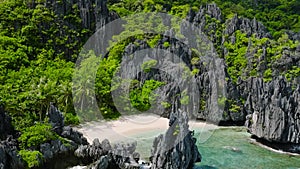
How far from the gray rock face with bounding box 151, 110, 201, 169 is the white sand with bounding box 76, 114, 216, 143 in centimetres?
643

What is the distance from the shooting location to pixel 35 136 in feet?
69.5

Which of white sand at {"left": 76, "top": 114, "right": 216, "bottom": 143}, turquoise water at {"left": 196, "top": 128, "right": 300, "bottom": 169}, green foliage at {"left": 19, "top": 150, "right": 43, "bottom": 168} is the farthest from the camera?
white sand at {"left": 76, "top": 114, "right": 216, "bottom": 143}

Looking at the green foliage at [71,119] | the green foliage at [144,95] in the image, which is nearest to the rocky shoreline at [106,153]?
the green foliage at [71,119]

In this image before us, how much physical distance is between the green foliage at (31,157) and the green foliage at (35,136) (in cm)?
68

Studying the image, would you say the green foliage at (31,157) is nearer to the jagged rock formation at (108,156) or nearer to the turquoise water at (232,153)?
the jagged rock formation at (108,156)

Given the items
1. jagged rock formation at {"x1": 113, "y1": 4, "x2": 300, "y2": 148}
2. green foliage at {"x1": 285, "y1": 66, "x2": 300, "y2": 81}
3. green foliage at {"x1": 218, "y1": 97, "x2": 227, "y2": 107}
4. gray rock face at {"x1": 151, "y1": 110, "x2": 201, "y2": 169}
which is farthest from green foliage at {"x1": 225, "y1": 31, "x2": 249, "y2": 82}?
gray rock face at {"x1": 151, "y1": 110, "x2": 201, "y2": 169}

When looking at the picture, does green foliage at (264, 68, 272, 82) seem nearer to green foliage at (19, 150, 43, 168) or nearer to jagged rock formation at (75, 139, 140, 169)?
jagged rock formation at (75, 139, 140, 169)

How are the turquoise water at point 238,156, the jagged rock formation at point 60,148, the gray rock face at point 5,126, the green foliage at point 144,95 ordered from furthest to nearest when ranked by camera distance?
the green foliage at point 144,95
the turquoise water at point 238,156
the gray rock face at point 5,126
the jagged rock formation at point 60,148

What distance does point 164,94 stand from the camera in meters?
34.4

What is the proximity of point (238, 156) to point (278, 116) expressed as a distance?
4.20m

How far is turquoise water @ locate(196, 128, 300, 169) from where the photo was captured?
2250 centimetres

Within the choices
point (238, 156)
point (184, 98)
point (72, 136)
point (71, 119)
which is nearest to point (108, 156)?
point (72, 136)

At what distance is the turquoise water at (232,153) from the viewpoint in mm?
22531

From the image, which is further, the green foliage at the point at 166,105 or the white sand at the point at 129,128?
the green foliage at the point at 166,105
